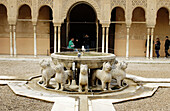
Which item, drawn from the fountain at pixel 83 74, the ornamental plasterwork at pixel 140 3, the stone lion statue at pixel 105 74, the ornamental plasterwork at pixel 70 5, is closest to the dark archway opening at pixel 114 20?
the ornamental plasterwork at pixel 140 3

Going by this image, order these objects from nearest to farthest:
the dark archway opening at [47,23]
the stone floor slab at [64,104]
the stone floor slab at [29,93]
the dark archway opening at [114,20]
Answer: the stone floor slab at [64,104] < the stone floor slab at [29,93] < the dark archway opening at [114,20] < the dark archway opening at [47,23]

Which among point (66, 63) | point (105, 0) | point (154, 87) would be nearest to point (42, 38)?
point (105, 0)

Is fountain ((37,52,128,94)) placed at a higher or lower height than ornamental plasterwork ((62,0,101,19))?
lower

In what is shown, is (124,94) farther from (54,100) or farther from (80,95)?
(54,100)

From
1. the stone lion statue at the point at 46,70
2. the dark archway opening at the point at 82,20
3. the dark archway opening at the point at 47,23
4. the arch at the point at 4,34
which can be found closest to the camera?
the stone lion statue at the point at 46,70

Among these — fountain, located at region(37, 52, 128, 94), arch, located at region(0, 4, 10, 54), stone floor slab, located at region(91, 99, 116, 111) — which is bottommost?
stone floor slab, located at region(91, 99, 116, 111)

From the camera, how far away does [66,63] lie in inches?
246

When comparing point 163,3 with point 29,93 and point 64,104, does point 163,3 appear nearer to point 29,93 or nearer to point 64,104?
point 29,93

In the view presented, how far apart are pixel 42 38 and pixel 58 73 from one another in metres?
10.8

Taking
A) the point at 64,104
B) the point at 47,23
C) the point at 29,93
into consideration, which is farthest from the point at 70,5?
the point at 64,104

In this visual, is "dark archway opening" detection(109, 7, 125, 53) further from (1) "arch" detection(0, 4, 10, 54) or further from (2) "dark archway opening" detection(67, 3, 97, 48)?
(1) "arch" detection(0, 4, 10, 54)

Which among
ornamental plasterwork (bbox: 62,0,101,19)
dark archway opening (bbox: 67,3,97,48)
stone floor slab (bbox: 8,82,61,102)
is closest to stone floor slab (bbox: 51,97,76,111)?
stone floor slab (bbox: 8,82,61,102)

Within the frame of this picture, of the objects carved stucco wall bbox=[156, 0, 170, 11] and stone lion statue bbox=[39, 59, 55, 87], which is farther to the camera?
carved stucco wall bbox=[156, 0, 170, 11]

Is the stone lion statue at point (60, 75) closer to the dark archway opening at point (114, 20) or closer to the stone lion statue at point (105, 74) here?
the stone lion statue at point (105, 74)
